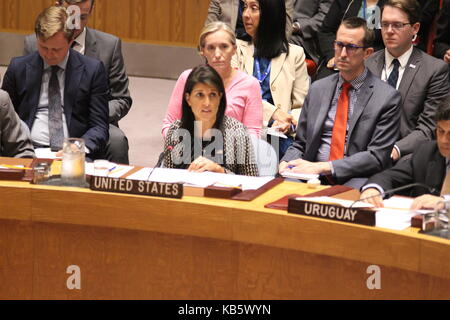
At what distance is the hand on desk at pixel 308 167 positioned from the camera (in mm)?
3611

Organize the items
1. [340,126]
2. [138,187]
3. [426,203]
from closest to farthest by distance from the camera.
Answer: [426,203] → [138,187] → [340,126]

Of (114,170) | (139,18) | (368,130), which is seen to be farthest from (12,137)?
(139,18)

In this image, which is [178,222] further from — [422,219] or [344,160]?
[344,160]

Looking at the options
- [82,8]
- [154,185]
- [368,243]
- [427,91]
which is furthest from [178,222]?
[82,8]

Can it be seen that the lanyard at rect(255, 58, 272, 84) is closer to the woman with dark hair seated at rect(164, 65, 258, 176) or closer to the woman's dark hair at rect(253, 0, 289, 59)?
the woman's dark hair at rect(253, 0, 289, 59)

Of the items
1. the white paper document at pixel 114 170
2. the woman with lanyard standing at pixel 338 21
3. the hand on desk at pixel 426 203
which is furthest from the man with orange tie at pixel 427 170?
the woman with lanyard standing at pixel 338 21

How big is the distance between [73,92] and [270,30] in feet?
3.52

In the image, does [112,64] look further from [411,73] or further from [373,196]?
[373,196]

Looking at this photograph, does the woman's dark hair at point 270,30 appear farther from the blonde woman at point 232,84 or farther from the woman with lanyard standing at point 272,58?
the blonde woman at point 232,84

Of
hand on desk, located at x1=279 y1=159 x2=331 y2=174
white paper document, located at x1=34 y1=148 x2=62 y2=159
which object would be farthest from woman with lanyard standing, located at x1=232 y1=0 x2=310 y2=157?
white paper document, located at x1=34 y1=148 x2=62 y2=159

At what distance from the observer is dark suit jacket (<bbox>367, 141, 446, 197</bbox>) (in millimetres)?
3100

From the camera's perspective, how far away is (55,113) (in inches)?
159

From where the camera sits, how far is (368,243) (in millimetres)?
2459

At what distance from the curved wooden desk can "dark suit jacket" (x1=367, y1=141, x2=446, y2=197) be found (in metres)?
0.40
